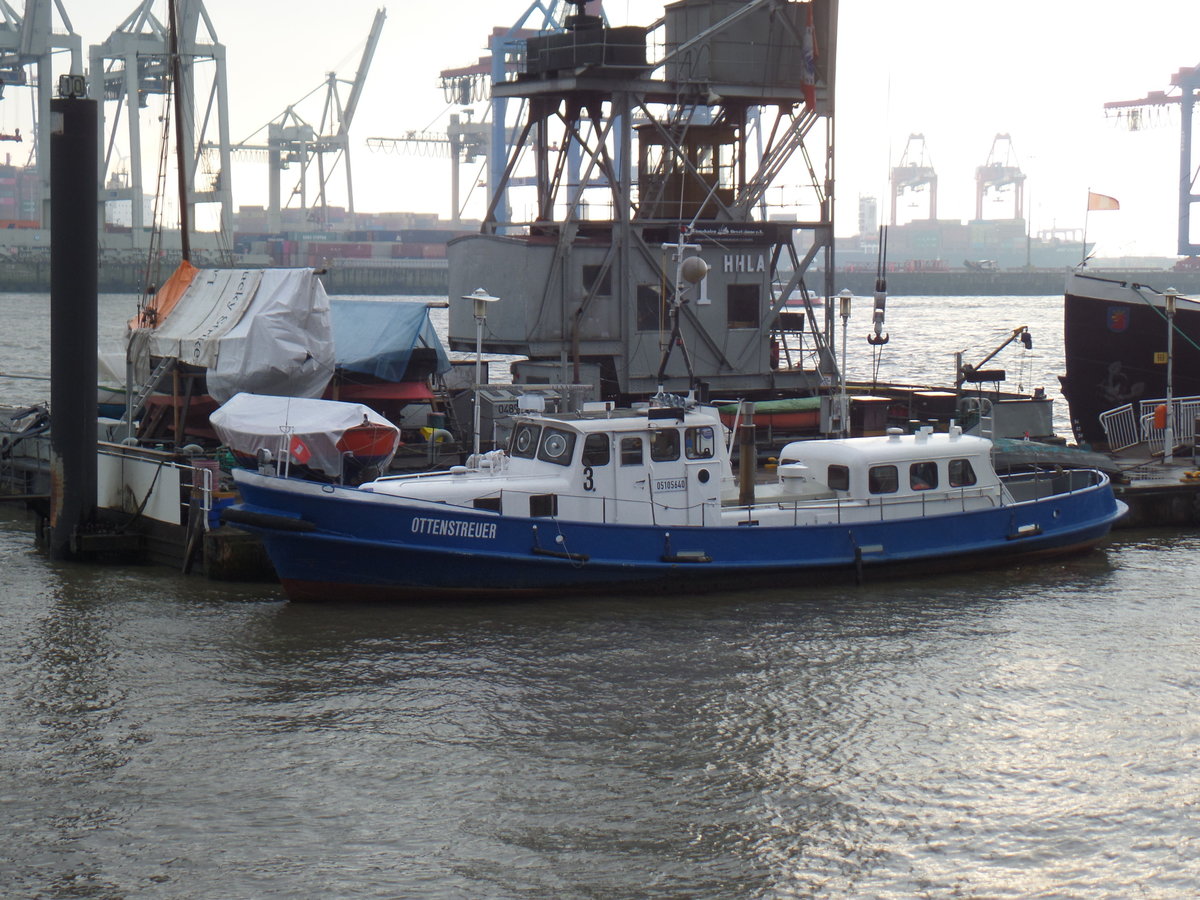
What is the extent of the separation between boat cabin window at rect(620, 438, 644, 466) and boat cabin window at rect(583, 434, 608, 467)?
27 centimetres

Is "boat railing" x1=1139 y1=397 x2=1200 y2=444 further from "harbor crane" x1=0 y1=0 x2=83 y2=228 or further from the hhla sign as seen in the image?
"harbor crane" x1=0 y1=0 x2=83 y2=228

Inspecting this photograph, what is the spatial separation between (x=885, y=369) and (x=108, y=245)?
10786cm

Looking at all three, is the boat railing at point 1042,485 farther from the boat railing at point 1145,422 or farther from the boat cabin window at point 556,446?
the boat cabin window at point 556,446

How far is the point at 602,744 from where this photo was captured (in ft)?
54.2

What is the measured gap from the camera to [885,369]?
80000 millimetres

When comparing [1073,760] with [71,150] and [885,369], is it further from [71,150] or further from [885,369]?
[885,369]

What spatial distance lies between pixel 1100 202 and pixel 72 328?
26821mm

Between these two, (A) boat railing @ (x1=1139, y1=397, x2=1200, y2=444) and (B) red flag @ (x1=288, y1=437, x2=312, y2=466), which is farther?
(A) boat railing @ (x1=1139, y1=397, x2=1200, y2=444)

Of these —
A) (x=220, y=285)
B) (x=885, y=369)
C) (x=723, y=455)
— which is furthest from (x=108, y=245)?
(x=723, y=455)

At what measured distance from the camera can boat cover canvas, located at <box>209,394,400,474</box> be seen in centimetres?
2445

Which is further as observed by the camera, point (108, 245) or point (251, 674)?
point (108, 245)

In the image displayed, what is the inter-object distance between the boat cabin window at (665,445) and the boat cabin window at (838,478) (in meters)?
3.13

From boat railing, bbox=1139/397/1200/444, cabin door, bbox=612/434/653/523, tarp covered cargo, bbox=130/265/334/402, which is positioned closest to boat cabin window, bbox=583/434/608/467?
cabin door, bbox=612/434/653/523

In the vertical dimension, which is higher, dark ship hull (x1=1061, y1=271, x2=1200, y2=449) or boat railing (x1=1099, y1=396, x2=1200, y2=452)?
dark ship hull (x1=1061, y1=271, x2=1200, y2=449)
